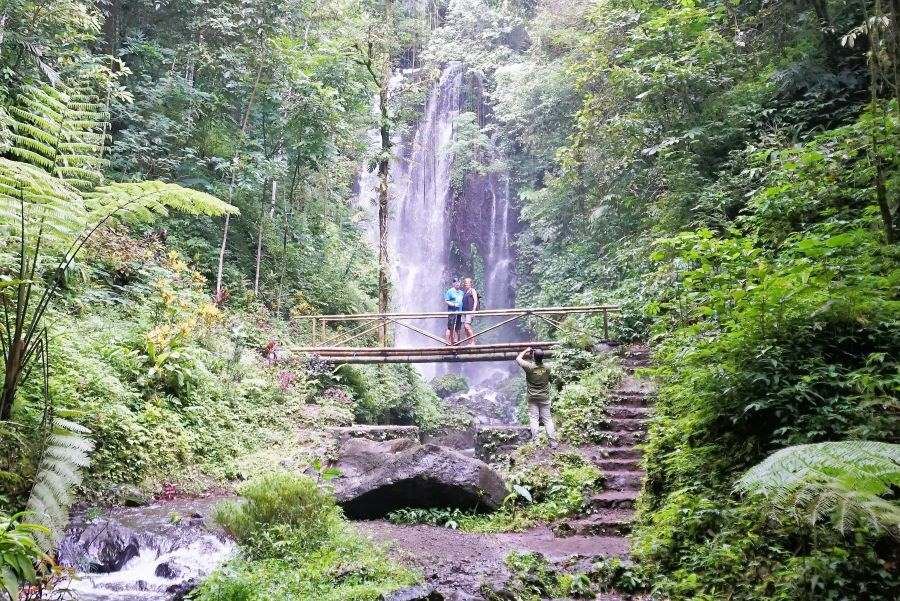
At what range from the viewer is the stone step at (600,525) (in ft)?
20.1

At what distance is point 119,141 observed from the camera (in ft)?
37.9

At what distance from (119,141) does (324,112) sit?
4.45 m

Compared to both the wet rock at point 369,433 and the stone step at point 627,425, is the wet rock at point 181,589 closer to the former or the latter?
the wet rock at point 369,433

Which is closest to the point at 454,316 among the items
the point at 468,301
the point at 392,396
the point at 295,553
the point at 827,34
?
the point at 468,301

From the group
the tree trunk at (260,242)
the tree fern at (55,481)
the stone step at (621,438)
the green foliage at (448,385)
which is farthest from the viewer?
the green foliage at (448,385)

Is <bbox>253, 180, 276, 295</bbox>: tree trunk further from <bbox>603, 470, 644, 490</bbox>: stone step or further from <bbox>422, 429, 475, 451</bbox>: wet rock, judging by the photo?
<bbox>603, 470, 644, 490</bbox>: stone step

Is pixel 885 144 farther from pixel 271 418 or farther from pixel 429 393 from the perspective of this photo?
pixel 429 393

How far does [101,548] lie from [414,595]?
120 inches

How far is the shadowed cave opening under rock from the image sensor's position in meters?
6.90

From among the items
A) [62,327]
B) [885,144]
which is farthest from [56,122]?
[885,144]

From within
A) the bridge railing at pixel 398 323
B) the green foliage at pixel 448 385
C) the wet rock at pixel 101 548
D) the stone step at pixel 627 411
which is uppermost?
the bridge railing at pixel 398 323

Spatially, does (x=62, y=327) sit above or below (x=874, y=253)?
below

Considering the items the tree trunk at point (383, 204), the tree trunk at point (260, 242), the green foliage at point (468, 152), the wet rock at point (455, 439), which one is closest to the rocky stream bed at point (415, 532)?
the tree trunk at point (260, 242)

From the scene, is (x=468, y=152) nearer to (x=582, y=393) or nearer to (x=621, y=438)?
(x=582, y=393)
